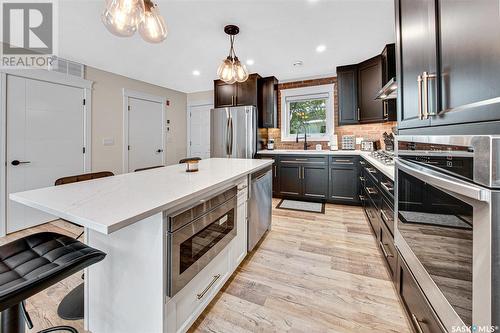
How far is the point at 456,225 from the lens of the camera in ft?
2.30

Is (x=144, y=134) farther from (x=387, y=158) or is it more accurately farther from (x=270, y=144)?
(x=387, y=158)

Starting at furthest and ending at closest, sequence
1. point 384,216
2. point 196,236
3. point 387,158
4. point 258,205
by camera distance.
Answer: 1. point 387,158
2. point 258,205
3. point 384,216
4. point 196,236

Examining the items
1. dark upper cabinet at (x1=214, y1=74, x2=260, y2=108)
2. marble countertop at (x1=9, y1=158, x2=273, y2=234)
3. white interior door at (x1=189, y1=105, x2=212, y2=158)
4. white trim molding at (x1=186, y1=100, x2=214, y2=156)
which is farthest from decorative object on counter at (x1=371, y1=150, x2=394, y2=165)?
white trim molding at (x1=186, y1=100, x2=214, y2=156)

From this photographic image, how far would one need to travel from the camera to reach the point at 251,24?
2.42m

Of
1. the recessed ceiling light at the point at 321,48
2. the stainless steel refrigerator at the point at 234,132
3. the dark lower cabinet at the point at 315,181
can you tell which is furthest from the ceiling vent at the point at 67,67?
the dark lower cabinet at the point at 315,181

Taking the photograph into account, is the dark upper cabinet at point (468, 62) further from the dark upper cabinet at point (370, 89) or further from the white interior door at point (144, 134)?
the white interior door at point (144, 134)

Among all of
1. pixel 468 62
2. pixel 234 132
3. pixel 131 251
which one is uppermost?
pixel 234 132

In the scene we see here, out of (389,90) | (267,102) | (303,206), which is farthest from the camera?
(267,102)

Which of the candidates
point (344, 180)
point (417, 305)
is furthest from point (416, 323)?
point (344, 180)

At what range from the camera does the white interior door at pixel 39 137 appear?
2811 mm

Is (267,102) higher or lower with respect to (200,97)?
lower

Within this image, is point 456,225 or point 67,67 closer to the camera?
point 456,225

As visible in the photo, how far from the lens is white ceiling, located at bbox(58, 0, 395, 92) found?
2.14 meters

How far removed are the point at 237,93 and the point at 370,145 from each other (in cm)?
278
